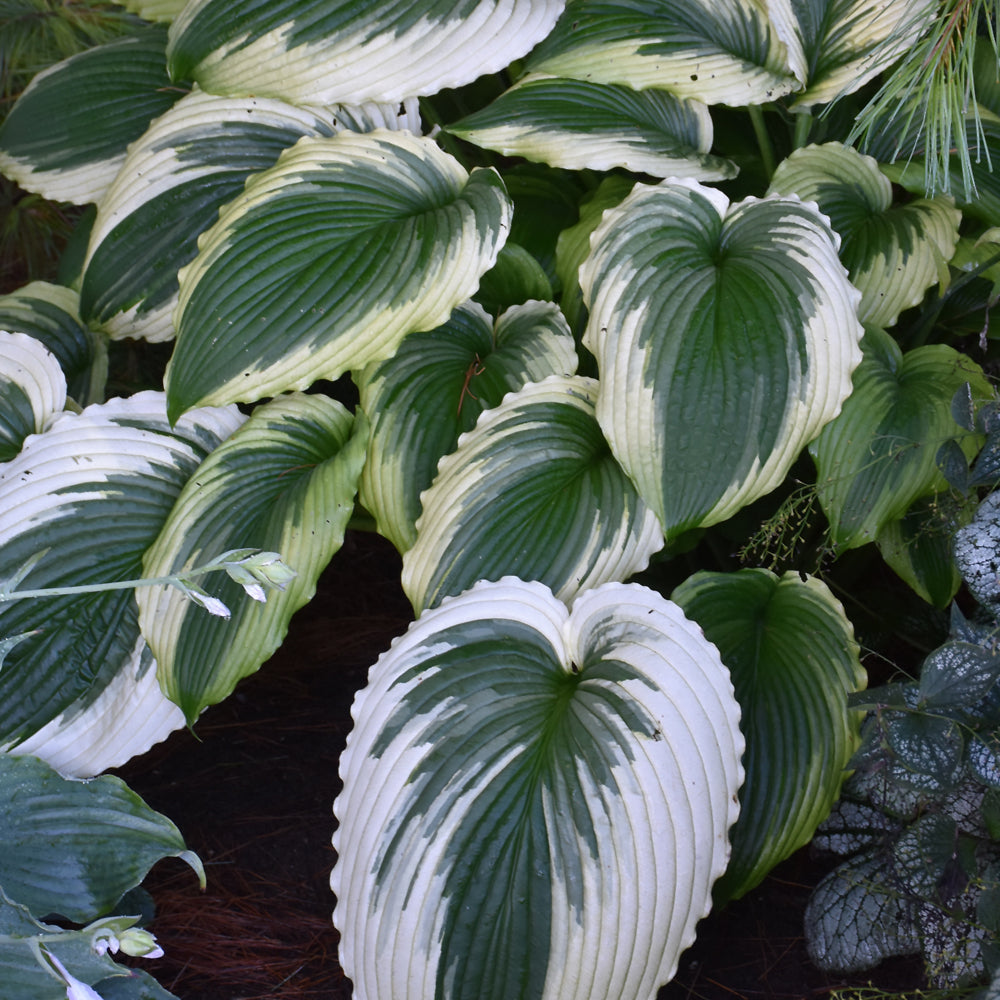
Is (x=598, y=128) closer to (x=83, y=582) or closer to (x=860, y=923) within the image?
(x=83, y=582)

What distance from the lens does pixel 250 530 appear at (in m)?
1.25

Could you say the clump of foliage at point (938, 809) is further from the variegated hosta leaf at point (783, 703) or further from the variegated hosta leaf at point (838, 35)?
the variegated hosta leaf at point (838, 35)

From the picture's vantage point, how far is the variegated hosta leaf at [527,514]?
45.8 inches

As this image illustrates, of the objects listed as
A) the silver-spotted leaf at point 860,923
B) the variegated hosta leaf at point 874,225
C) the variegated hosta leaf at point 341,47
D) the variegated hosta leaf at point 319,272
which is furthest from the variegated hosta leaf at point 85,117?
the silver-spotted leaf at point 860,923

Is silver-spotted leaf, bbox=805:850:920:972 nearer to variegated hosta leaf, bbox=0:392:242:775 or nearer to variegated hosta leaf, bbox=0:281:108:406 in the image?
variegated hosta leaf, bbox=0:392:242:775

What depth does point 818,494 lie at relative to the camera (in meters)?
1.18

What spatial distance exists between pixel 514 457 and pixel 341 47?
2.03ft

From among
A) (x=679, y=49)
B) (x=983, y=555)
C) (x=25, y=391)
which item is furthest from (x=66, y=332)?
(x=983, y=555)

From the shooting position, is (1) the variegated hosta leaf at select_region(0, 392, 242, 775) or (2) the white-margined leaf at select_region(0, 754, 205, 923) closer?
(2) the white-margined leaf at select_region(0, 754, 205, 923)

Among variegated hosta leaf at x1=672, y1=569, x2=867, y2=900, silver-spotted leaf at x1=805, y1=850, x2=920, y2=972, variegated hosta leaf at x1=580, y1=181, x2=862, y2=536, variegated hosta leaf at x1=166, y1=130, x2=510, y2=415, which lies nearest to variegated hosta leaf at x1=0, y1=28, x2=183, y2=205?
variegated hosta leaf at x1=166, y1=130, x2=510, y2=415

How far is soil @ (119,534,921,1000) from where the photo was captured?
1.22 m

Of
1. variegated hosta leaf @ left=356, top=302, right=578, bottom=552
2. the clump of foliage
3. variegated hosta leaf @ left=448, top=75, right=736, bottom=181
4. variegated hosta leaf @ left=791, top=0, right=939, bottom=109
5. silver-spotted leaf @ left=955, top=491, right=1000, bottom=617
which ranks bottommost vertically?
the clump of foliage

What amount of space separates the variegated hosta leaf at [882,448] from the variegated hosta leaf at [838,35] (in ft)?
1.46

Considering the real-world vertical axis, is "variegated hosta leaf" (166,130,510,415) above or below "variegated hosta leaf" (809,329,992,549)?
above
